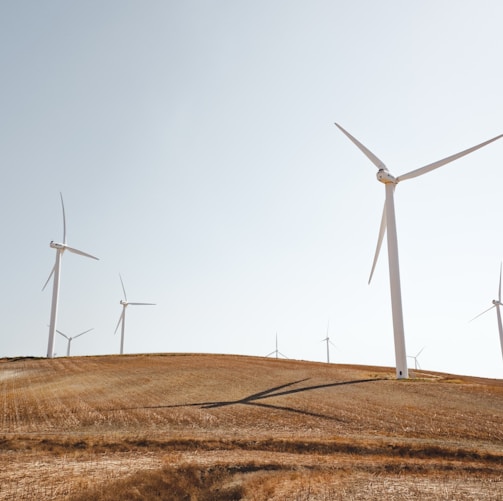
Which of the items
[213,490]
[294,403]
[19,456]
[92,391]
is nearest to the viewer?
[213,490]

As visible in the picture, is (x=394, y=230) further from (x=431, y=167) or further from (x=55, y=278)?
(x=55, y=278)

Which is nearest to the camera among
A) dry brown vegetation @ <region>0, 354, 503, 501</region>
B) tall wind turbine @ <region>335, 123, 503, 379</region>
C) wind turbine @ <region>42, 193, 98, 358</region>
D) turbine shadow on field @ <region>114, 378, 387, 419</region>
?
dry brown vegetation @ <region>0, 354, 503, 501</region>

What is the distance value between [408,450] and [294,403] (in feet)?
35.7

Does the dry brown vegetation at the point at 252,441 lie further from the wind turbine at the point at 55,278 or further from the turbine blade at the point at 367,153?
the wind turbine at the point at 55,278

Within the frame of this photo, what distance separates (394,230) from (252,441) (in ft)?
97.2

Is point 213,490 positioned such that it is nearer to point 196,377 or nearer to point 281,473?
point 281,473

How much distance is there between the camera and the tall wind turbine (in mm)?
40438

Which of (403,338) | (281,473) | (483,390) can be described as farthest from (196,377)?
(281,473)

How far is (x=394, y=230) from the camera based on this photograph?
43156 mm

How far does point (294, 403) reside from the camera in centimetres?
2694

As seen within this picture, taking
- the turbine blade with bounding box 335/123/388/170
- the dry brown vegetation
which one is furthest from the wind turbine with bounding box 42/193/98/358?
the turbine blade with bounding box 335/123/388/170

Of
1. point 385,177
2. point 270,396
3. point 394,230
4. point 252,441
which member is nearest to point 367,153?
point 385,177

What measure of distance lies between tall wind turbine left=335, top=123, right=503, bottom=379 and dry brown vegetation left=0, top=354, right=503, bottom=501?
161 inches

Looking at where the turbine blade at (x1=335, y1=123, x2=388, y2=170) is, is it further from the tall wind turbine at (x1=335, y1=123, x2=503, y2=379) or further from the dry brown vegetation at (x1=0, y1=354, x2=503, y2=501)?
the dry brown vegetation at (x1=0, y1=354, x2=503, y2=501)
